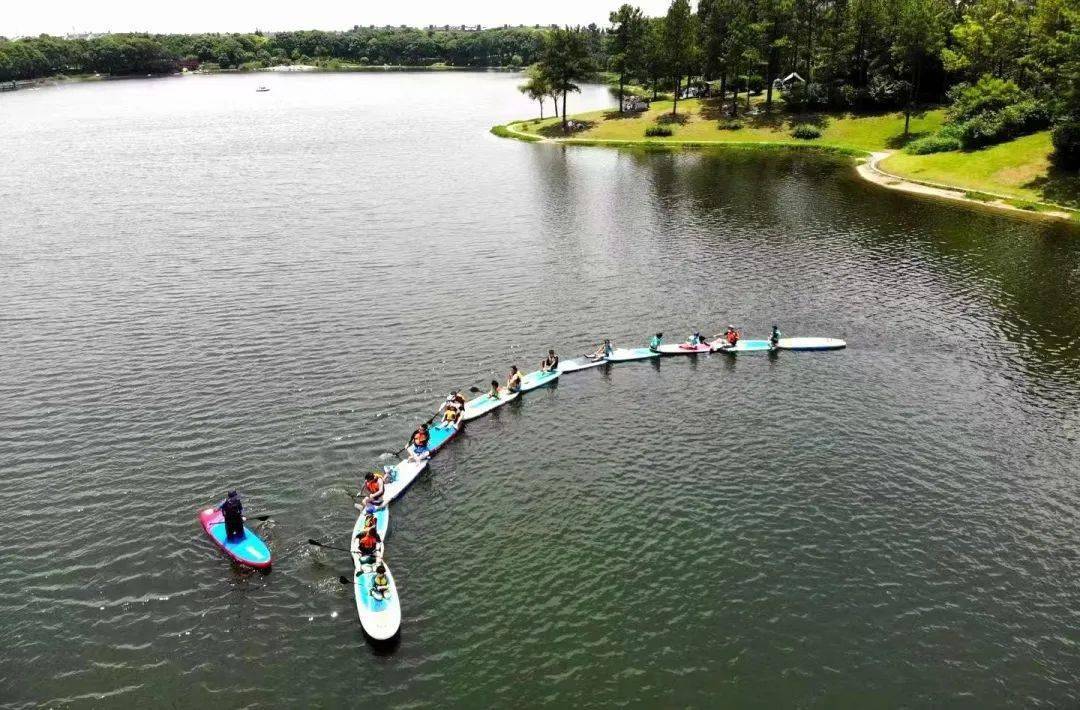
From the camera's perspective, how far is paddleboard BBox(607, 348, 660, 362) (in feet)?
165

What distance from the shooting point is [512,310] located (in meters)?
58.1

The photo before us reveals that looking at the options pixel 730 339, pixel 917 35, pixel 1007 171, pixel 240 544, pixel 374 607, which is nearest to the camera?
pixel 374 607

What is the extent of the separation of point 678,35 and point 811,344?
4247 inches

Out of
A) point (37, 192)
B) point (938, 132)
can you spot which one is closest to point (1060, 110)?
point (938, 132)

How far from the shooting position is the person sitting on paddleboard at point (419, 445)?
3844 cm

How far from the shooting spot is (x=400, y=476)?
37.2 meters

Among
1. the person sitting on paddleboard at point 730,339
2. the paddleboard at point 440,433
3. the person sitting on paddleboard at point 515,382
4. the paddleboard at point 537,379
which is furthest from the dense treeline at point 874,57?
the paddleboard at point 440,433

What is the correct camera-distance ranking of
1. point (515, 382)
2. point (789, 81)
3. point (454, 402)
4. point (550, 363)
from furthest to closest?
point (789, 81)
point (550, 363)
point (515, 382)
point (454, 402)

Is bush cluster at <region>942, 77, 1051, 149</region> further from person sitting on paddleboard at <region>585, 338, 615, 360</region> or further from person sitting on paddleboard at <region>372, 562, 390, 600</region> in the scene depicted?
person sitting on paddleboard at <region>372, 562, 390, 600</region>

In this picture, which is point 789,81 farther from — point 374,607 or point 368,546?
point 374,607

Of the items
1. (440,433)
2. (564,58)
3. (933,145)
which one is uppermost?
(564,58)

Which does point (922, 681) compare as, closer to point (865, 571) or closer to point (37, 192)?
point (865, 571)

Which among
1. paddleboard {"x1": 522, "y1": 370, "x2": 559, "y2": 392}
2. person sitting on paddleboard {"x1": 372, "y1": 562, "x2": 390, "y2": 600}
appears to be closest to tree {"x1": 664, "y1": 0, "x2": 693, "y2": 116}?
paddleboard {"x1": 522, "y1": 370, "x2": 559, "y2": 392}

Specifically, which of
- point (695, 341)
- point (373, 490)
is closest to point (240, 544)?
point (373, 490)
